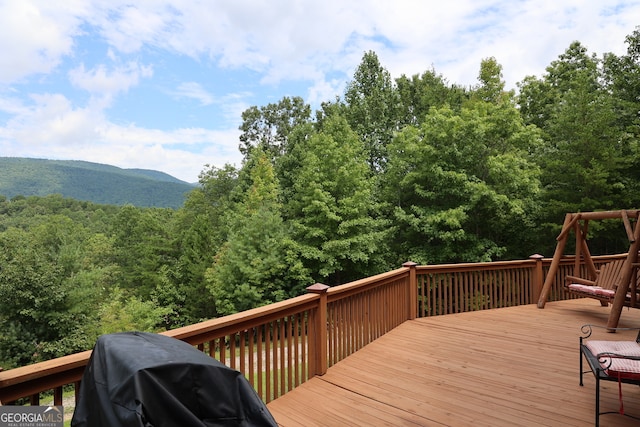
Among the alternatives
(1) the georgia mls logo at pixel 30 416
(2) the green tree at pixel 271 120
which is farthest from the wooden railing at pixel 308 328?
(2) the green tree at pixel 271 120

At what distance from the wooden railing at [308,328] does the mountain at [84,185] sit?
74282 millimetres

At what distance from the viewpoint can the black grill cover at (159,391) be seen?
1.12 m

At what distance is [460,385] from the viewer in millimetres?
3391

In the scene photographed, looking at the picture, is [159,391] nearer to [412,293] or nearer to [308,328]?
[308,328]

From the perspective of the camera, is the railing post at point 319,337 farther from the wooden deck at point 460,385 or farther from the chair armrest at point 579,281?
the chair armrest at point 579,281

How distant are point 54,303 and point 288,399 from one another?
15679mm

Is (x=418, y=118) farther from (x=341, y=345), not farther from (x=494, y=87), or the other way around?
(x=341, y=345)

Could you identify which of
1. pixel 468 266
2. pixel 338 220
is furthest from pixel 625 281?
pixel 338 220

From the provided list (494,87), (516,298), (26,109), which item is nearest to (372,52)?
(494,87)

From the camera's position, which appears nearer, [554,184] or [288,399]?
[288,399]

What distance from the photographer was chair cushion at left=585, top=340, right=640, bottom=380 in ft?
8.32

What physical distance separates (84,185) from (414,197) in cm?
9842

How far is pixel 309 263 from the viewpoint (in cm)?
1491

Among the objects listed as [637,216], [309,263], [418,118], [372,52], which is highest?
[372,52]
